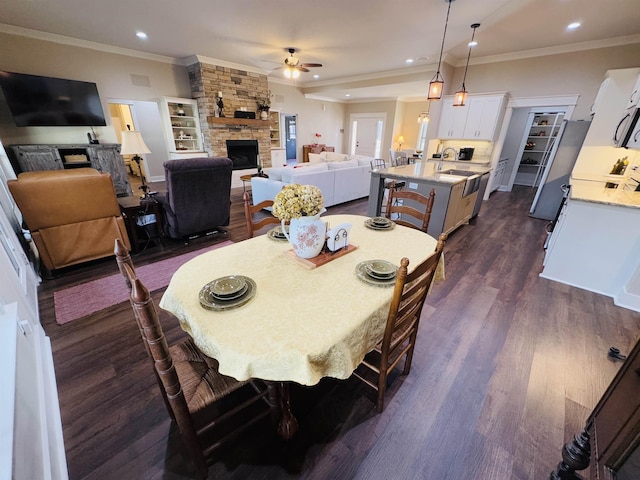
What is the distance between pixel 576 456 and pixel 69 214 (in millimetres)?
3947

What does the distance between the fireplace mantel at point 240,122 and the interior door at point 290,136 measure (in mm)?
2077

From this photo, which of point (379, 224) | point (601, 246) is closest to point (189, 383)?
point (379, 224)

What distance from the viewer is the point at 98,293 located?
7.77ft

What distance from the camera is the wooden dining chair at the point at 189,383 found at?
75cm

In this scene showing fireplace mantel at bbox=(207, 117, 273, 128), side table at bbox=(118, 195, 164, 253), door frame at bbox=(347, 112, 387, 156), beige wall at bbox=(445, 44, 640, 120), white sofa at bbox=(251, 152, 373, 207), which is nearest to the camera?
side table at bbox=(118, 195, 164, 253)

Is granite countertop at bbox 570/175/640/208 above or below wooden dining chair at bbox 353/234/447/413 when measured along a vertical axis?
above

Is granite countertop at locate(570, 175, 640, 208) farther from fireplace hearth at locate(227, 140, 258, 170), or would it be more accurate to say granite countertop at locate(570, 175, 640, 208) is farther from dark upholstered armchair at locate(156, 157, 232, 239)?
fireplace hearth at locate(227, 140, 258, 170)

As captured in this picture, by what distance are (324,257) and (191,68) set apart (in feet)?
22.4

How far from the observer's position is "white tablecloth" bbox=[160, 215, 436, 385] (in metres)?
0.85

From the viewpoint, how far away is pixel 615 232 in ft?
7.77

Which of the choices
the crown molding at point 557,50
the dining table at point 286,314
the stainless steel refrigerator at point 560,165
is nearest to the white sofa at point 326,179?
the dining table at point 286,314

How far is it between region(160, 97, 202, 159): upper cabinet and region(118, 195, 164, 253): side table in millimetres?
3561

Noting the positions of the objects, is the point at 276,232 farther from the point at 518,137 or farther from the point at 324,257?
the point at 518,137

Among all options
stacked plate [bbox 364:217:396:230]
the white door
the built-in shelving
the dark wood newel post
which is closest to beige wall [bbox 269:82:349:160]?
the white door
